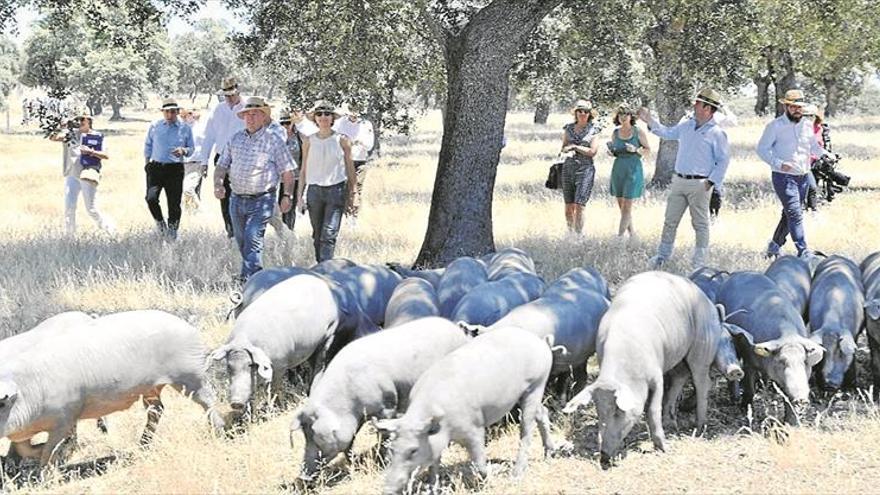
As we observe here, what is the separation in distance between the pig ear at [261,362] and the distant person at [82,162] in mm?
9047

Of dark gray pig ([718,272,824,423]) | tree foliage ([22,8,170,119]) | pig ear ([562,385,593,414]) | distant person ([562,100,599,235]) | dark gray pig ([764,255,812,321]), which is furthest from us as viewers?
tree foliage ([22,8,170,119])

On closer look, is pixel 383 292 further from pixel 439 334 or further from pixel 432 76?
pixel 432 76

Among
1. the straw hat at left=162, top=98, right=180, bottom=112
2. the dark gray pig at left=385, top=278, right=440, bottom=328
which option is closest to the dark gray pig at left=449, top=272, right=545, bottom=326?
the dark gray pig at left=385, top=278, right=440, bottom=328

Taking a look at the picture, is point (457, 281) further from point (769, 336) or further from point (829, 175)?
point (829, 175)

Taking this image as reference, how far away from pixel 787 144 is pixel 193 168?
9.06 m

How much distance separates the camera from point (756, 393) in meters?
7.64

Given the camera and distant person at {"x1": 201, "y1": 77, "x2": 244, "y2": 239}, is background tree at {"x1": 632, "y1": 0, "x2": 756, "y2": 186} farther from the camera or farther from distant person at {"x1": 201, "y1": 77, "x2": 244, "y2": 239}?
distant person at {"x1": 201, "y1": 77, "x2": 244, "y2": 239}

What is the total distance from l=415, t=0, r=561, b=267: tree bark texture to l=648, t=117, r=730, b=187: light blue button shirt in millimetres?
1865

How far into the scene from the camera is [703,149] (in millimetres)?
11430

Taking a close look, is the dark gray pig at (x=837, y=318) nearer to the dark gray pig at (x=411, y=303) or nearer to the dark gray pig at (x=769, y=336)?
the dark gray pig at (x=769, y=336)

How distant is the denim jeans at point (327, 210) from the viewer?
1098 centimetres

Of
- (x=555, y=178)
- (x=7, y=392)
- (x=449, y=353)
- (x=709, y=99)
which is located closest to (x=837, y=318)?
(x=449, y=353)

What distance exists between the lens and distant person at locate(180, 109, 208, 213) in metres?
14.0

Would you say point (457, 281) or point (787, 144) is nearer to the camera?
point (457, 281)
